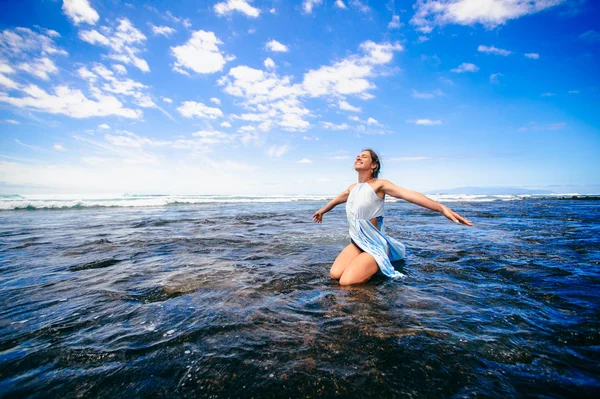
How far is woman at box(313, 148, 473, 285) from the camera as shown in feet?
12.9

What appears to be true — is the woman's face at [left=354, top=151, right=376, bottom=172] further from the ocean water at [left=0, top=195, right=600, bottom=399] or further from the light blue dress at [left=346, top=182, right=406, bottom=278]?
the ocean water at [left=0, top=195, right=600, bottom=399]

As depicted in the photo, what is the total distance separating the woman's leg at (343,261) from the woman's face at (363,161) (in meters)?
1.40

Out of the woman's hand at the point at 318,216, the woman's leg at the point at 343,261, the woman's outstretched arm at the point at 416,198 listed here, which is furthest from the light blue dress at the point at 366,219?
the woman's hand at the point at 318,216

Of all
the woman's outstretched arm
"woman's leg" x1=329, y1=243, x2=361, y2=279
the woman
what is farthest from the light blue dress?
the woman's outstretched arm

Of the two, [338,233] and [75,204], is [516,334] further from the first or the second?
[75,204]

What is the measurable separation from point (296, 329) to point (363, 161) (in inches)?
121

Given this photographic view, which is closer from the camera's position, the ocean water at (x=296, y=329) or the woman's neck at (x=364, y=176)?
the ocean water at (x=296, y=329)

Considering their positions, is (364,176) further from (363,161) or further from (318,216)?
(318,216)

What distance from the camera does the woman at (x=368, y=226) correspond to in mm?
3932

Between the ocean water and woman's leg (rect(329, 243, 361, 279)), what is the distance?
299 millimetres

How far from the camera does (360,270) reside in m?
3.88

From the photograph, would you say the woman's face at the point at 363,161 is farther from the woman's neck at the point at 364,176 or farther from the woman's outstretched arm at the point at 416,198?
the woman's outstretched arm at the point at 416,198

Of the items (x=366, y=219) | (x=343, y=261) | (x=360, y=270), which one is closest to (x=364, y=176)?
(x=366, y=219)

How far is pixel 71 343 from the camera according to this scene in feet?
7.38
